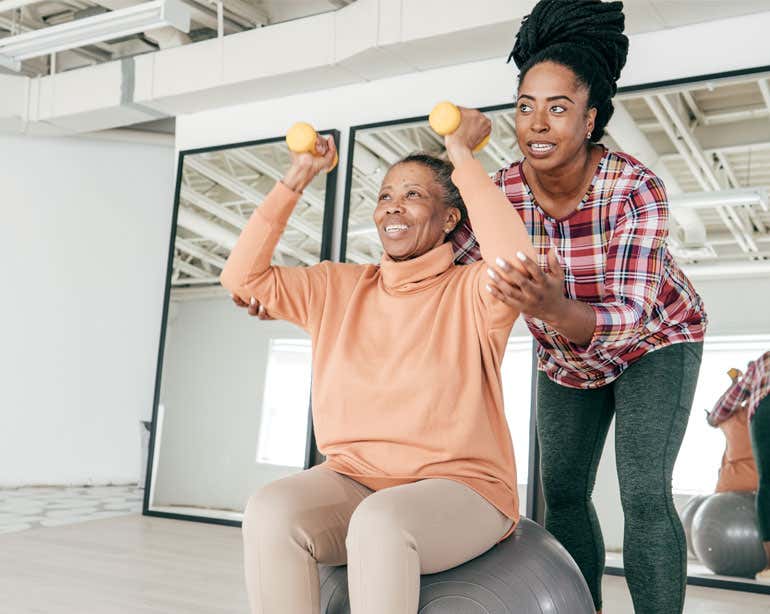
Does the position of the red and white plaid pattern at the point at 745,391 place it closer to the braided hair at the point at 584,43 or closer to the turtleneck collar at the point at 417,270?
the braided hair at the point at 584,43

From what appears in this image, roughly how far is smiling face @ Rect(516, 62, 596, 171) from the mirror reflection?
2707mm

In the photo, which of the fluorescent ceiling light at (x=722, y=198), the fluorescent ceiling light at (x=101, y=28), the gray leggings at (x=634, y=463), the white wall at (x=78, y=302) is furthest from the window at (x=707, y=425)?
the white wall at (x=78, y=302)

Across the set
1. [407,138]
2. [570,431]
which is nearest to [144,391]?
[407,138]

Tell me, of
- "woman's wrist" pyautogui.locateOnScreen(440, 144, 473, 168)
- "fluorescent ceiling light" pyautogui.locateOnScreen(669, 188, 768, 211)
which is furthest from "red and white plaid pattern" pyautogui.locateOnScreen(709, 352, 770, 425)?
"woman's wrist" pyautogui.locateOnScreen(440, 144, 473, 168)

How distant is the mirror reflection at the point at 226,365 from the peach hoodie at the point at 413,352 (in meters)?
2.54

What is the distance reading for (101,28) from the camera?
387 centimetres

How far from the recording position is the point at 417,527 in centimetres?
126

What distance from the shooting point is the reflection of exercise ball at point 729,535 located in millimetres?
3064

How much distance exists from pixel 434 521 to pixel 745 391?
223 cm

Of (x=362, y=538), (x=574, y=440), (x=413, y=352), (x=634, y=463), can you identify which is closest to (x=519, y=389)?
(x=574, y=440)

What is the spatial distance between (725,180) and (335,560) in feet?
8.40

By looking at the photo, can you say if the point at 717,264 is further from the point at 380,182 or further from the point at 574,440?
the point at 574,440

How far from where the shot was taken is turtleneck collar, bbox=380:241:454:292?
5.28ft

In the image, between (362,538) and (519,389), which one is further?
(519,389)
